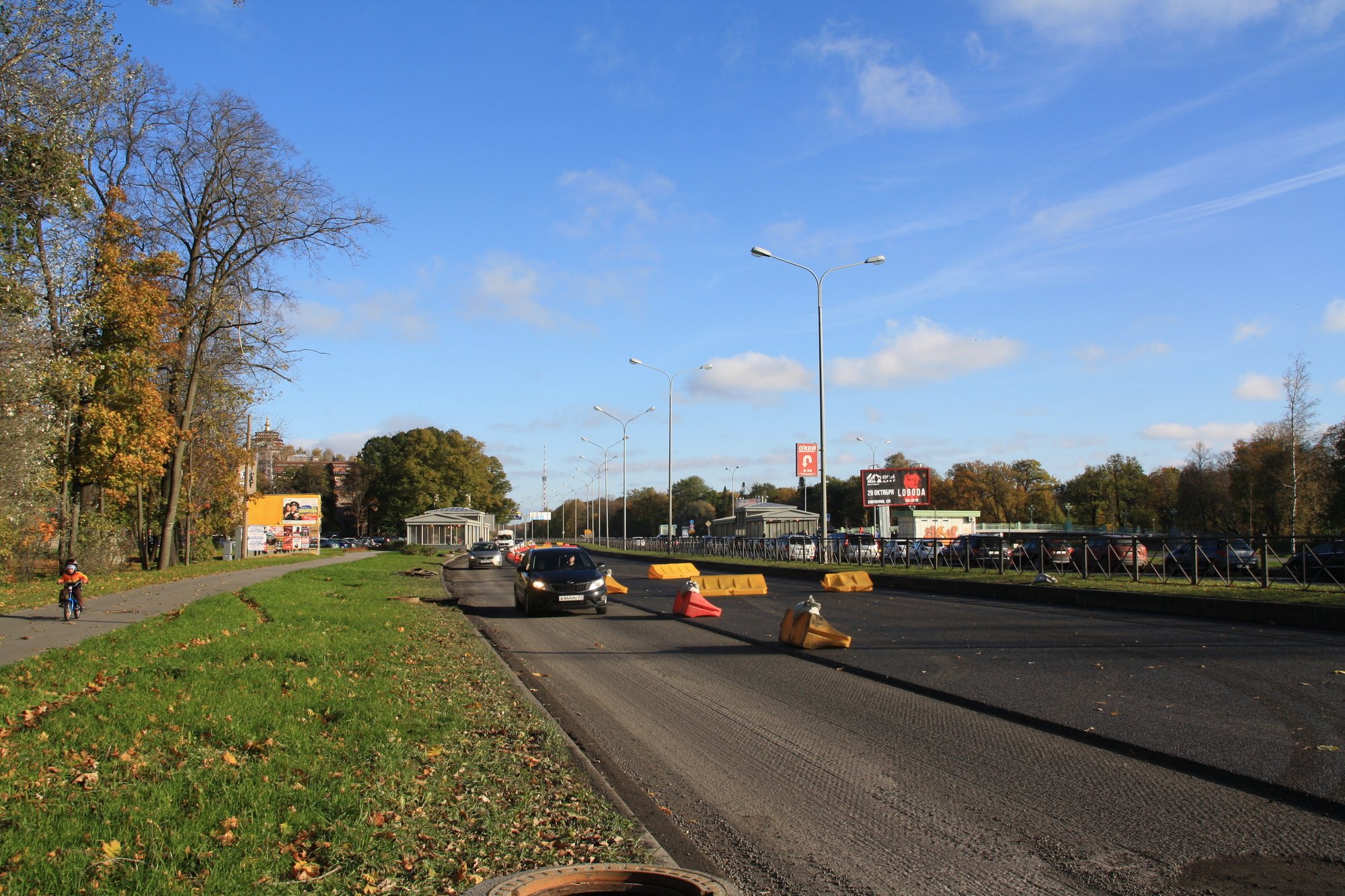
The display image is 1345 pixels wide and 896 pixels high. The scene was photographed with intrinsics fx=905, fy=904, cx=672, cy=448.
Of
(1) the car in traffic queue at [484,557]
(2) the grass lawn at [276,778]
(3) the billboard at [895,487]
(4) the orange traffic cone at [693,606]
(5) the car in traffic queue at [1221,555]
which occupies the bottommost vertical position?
(1) the car in traffic queue at [484,557]

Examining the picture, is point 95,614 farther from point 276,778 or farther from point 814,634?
point 276,778

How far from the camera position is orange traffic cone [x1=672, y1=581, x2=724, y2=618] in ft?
62.3

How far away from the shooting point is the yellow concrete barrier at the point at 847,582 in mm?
26609

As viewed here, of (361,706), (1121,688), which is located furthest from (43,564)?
(1121,688)

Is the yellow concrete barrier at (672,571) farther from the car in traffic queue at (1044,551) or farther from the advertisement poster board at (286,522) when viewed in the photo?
the advertisement poster board at (286,522)

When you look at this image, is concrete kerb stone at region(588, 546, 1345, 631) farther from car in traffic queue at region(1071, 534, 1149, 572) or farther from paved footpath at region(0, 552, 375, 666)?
paved footpath at region(0, 552, 375, 666)

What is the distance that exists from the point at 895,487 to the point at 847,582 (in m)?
21.4

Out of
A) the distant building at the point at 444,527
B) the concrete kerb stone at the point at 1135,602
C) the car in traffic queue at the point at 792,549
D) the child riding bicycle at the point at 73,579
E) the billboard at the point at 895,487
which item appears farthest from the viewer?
the distant building at the point at 444,527

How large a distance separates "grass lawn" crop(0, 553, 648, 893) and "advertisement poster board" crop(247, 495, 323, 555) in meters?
52.3

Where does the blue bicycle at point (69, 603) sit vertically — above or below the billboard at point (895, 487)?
below

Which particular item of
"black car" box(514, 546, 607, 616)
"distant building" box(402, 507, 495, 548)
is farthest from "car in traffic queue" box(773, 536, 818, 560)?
"distant building" box(402, 507, 495, 548)

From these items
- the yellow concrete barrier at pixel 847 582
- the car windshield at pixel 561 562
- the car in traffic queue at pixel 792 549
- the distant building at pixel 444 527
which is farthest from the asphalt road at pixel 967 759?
the distant building at pixel 444 527

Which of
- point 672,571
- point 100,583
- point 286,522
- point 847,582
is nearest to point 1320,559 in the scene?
point 847,582

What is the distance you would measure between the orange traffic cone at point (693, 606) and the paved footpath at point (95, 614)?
983 centimetres
